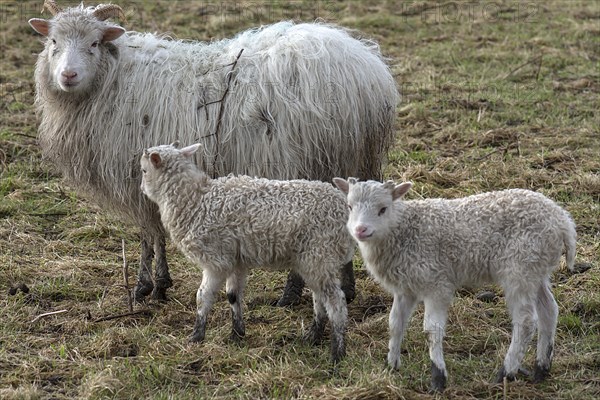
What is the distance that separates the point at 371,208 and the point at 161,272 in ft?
6.91

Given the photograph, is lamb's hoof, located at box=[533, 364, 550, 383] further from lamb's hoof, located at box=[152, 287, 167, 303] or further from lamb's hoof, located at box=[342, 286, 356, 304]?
lamb's hoof, located at box=[152, 287, 167, 303]

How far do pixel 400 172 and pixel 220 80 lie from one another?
A: 8.34 feet

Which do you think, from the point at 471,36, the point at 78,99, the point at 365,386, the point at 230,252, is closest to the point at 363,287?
the point at 230,252

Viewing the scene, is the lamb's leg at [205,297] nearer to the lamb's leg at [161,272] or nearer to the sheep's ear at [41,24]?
the lamb's leg at [161,272]

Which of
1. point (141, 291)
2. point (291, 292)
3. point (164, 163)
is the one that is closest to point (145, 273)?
point (141, 291)

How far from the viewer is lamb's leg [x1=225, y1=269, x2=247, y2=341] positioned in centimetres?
529

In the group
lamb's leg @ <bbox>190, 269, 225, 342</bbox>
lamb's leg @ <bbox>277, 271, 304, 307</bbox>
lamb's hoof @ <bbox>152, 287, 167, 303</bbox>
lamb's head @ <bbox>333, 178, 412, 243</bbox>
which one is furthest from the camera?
lamb's hoof @ <bbox>152, 287, 167, 303</bbox>

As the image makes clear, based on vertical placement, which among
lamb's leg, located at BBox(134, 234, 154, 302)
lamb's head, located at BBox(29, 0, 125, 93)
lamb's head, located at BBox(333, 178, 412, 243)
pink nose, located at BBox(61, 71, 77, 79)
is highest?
lamb's head, located at BBox(29, 0, 125, 93)

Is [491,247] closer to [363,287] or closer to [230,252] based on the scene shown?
[230,252]

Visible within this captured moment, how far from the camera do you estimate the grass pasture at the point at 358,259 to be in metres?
4.74

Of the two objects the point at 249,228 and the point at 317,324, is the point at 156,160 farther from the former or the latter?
the point at 317,324

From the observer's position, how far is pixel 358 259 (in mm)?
6648

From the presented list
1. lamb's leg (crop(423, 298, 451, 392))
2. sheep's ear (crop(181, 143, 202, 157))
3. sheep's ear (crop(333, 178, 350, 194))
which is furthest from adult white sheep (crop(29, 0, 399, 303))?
lamb's leg (crop(423, 298, 451, 392))

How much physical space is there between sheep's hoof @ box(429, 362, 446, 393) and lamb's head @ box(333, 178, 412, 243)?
0.69 meters
